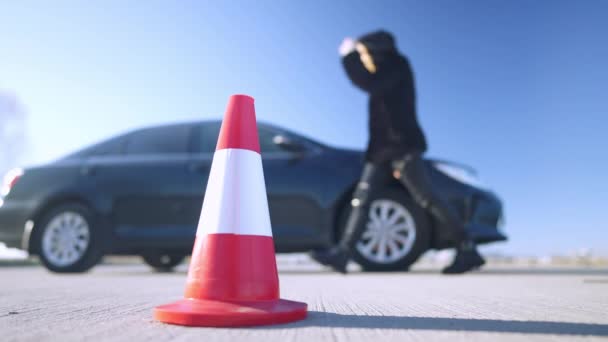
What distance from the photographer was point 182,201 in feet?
16.8

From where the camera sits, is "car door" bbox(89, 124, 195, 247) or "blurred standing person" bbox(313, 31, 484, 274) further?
"car door" bbox(89, 124, 195, 247)

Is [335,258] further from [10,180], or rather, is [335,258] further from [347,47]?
[10,180]

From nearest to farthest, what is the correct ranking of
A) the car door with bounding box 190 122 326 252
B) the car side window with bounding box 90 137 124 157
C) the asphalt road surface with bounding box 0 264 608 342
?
the asphalt road surface with bounding box 0 264 608 342
the car door with bounding box 190 122 326 252
the car side window with bounding box 90 137 124 157

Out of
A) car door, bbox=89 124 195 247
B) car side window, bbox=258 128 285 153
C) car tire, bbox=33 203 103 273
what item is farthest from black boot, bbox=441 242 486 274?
car tire, bbox=33 203 103 273

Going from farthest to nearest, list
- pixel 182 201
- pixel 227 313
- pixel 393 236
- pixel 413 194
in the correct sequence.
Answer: pixel 182 201 < pixel 393 236 < pixel 413 194 < pixel 227 313

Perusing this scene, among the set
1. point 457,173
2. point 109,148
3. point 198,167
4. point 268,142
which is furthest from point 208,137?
point 457,173

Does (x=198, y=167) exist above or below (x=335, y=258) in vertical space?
above

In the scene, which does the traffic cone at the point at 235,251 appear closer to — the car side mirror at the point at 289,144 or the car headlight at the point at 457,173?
the car side mirror at the point at 289,144

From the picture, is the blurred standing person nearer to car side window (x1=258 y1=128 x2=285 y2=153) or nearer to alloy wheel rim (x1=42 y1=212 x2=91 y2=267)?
car side window (x1=258 y1=128 x2=285 y2=153)

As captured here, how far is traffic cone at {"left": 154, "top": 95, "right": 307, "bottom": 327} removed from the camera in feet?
5.07

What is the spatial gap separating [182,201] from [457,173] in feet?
9.02

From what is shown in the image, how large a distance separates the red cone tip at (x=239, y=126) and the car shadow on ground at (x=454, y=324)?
0.71 m

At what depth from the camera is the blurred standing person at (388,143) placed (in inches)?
163

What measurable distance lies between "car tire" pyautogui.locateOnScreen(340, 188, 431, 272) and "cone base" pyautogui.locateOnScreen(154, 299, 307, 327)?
3.16 metres
